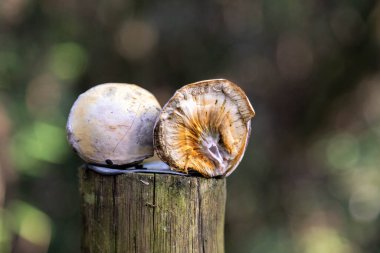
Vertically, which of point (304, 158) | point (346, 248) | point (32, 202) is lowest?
point (346, 248)

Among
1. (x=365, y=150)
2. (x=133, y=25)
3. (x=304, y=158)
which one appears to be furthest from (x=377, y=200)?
(x=133, y=25)

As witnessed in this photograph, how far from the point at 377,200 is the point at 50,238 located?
309cm

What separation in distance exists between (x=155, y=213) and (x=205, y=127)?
36 centimetres

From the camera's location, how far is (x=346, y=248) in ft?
17.1

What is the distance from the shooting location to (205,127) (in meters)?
1.93

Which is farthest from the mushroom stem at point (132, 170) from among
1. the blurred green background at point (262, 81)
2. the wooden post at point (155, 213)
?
the blurred green background at point (262, 81)

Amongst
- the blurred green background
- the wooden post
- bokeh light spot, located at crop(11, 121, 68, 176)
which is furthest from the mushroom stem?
the blurred green background

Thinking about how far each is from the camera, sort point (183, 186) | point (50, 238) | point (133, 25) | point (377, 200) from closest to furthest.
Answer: point (183, 186) → point (50, 238) → point (377, 200) → point (133, 25)

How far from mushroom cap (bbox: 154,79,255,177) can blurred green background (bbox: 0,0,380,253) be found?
318 cm

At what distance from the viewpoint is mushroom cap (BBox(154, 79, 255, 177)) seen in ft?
6.11

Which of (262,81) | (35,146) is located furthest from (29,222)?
(262,81)

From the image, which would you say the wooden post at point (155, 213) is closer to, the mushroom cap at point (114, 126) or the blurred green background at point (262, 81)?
the mushroom cap at point (114, 126)

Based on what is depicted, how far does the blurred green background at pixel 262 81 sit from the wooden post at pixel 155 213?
122 inches

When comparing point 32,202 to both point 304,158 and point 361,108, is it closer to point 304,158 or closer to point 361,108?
point 304,158
